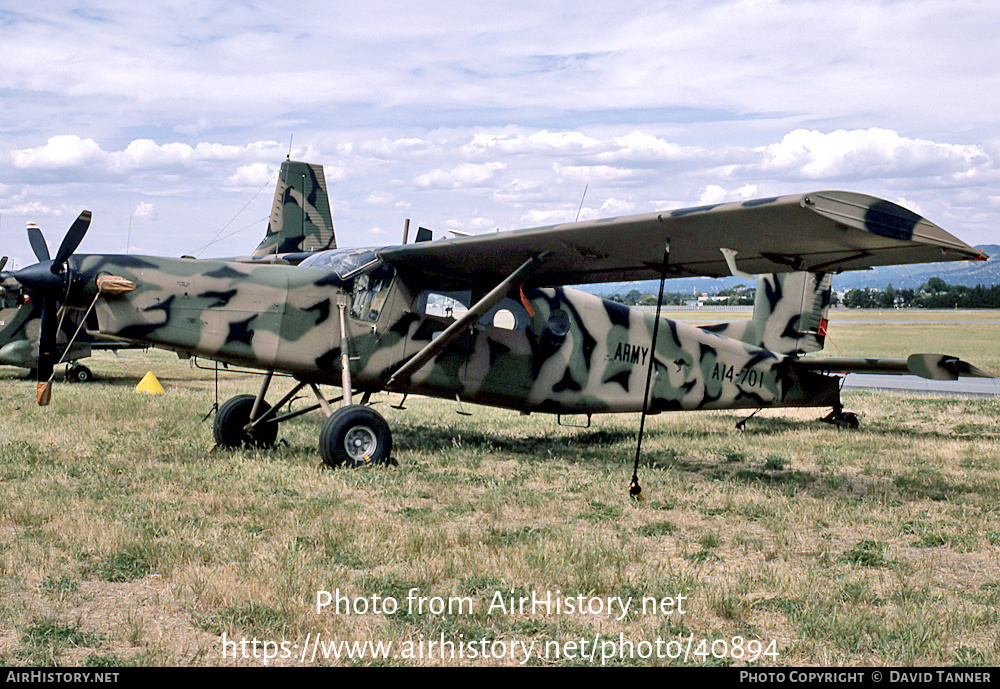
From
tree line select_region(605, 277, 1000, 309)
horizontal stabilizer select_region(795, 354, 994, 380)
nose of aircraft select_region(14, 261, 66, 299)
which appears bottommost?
horizontal stabilizer select_region(795, 354, 994, 380)

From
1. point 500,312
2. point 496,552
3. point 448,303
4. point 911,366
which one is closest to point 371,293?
point 448,303

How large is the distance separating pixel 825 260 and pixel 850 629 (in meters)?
4.50

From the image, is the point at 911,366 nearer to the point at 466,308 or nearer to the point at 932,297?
the point at 466,308

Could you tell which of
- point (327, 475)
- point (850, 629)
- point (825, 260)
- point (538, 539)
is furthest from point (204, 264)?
point (850, 629)

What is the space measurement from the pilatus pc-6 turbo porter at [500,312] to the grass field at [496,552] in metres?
0.83

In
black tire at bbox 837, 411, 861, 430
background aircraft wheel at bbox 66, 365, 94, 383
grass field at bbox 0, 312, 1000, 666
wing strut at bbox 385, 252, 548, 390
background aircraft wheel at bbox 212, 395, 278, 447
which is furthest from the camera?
background aircraft wheel at bbox 66, 365, 94, 383

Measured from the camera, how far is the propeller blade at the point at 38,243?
12.6 metres

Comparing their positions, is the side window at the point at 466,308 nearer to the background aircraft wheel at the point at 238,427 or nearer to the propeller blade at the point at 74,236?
the background aircraft wheel at the point at 238,427

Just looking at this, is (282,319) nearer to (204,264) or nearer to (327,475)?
(204,264)

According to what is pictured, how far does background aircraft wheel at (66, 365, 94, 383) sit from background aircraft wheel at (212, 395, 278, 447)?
43.3 feet

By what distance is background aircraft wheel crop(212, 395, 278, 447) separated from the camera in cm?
1035

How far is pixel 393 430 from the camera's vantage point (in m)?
12.7

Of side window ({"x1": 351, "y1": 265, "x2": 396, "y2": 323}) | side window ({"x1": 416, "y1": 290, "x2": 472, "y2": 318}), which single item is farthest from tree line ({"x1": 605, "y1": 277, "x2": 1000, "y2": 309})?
side window ({"x1": 351, "y1": 265, "x2": 396, "y2": 323})

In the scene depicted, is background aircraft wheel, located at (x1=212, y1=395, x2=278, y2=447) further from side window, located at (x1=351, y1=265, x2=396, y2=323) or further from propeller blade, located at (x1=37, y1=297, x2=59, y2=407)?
propeller blade, located at (x1=37, y1=297, x2=59, y2=407)
